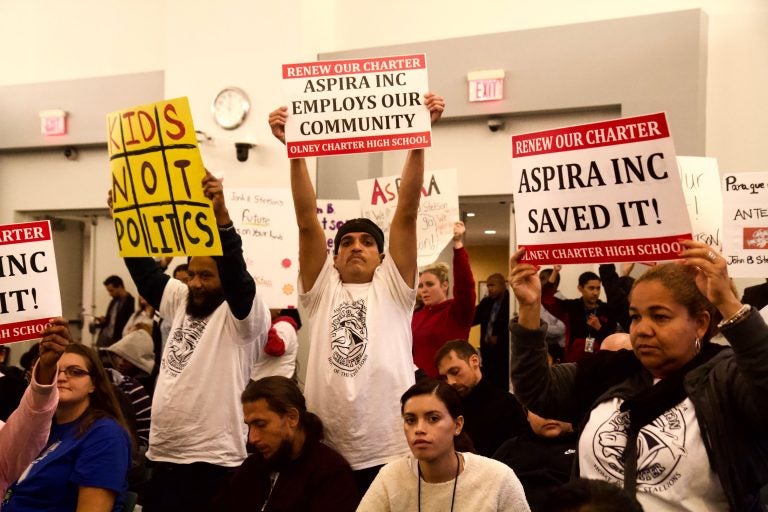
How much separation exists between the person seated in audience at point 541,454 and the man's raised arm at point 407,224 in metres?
0.99

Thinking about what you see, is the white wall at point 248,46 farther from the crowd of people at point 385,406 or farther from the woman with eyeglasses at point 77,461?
the woman with eyeglasses at point 77,461

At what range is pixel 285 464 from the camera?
10.4 ft

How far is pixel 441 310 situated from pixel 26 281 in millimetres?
2461

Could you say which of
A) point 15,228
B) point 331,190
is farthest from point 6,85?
point 15,228

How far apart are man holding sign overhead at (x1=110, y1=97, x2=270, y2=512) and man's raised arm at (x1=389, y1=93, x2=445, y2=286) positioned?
0.59 m

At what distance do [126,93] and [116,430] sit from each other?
6699 mm

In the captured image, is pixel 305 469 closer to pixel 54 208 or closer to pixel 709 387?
pixel 709 387

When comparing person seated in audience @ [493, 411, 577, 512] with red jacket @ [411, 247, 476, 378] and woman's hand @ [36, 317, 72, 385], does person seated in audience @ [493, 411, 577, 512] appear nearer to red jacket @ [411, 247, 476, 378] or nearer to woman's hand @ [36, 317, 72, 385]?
red jacket @ [411, 247, 476, 378]

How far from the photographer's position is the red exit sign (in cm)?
754

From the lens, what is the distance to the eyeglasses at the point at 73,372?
3.27 meters

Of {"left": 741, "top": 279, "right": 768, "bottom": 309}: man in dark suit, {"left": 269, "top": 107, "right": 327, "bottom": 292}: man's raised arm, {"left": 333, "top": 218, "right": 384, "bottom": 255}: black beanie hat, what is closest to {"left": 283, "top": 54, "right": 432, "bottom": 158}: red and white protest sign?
{"left": 269, "top": 107, "right": 327, "bottom": 292}: man's raised arm

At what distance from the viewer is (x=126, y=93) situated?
920cm

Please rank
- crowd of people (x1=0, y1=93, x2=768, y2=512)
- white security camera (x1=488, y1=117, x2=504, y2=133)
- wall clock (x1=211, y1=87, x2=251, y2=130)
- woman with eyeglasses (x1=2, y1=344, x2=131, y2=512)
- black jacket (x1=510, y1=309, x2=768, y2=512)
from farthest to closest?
1. wall clock (x1=211, y1=87, x2=251, y2=130)
2. white security camera (x1=488, y1=117, x2=504, y2=133)
3. woman with eyeglasses (x1=2, y1=344, x2=131, y2=512)
4. crowd of people (x1=0, y1=93, x2=768, y2=512)
5. black jacket (x1=510, y1=309, x2=768, y2=512)

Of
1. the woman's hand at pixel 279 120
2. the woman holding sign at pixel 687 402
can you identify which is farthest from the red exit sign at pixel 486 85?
the woman holding sign at pixel 687 402
